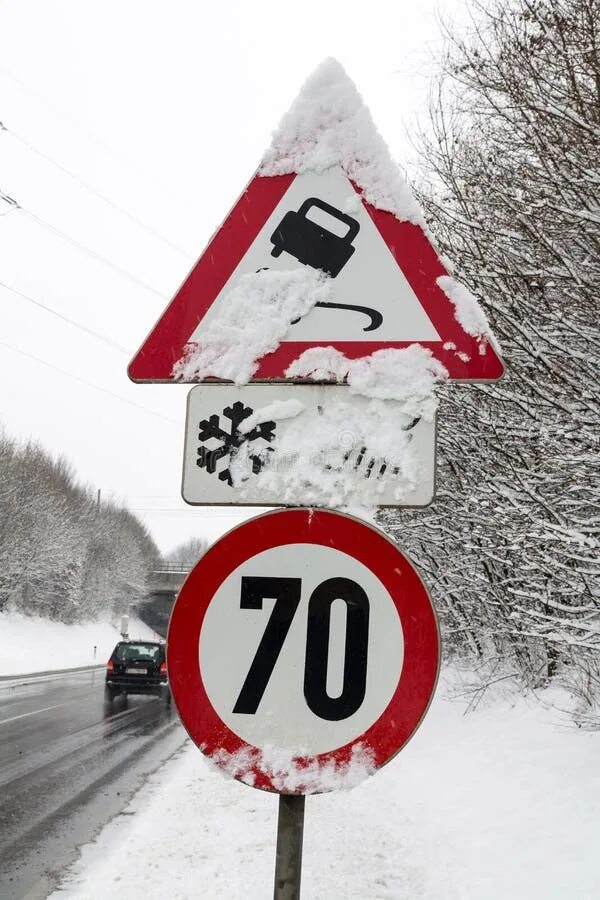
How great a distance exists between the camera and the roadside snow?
6.63 ft

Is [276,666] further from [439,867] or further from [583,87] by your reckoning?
[583,87]

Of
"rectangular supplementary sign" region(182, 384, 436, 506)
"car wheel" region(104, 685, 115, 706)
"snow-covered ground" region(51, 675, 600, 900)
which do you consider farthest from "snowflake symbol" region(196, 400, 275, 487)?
"car wheel" region(104, 685, 115, 706)

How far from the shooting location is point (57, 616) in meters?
51.1

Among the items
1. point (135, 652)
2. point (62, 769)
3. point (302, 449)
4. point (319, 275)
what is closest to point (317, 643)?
point (302, 449)

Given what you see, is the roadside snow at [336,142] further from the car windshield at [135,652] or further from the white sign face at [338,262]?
the car windshield at [135,652]

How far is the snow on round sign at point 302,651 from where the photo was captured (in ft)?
5.52

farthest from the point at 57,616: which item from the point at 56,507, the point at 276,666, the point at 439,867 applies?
the point at 276,666

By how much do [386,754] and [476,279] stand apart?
5781mm

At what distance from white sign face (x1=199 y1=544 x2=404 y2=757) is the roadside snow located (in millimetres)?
960

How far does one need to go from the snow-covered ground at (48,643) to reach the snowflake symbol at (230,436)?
979 inches

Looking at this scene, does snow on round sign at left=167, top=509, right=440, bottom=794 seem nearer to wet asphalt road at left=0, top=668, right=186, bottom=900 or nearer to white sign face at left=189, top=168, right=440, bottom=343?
white sign face at left=189, top=168, right=440, bottom=343

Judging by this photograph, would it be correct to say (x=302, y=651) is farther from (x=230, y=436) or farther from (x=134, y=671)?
(x=134, y=671)

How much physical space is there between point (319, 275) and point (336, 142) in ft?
1.24

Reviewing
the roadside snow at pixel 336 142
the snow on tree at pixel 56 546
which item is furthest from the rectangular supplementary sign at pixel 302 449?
the snow on tree at pixel 56 546
